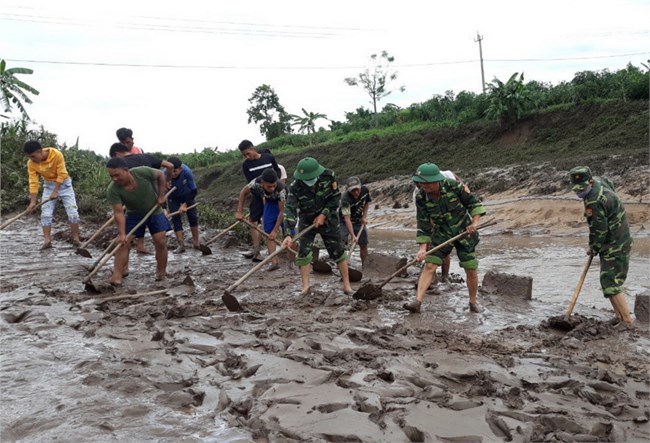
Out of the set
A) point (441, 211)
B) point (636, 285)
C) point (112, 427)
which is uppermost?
point (441, 211)

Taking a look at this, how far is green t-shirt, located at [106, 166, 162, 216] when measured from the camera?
6.74 m

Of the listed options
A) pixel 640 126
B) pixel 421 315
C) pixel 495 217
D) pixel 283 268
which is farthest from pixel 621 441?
pixel 640 126

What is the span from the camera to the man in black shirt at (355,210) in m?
7.61

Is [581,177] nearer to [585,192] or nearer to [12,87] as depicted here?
[585,192]

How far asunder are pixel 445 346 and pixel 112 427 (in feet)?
7.86

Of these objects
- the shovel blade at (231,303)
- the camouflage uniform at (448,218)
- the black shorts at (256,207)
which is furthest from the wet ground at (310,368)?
the black shorts at (256,207)

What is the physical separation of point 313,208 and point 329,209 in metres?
0.17

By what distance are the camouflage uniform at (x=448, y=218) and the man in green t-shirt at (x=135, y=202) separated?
3066 millimetres

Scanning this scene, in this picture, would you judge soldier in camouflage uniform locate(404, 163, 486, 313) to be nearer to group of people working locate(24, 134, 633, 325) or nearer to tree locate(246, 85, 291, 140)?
group of people working locate(24, 134, 633, 325)

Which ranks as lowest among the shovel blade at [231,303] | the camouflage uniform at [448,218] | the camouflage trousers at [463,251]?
the shovel blade at [231,303]

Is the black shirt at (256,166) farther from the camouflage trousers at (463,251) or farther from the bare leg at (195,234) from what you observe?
the camouflage trousers at (463,251)

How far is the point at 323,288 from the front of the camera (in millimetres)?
7035

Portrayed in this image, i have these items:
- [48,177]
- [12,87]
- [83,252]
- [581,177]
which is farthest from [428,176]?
[12,87]

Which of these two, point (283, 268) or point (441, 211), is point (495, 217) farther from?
point (441, 211)
